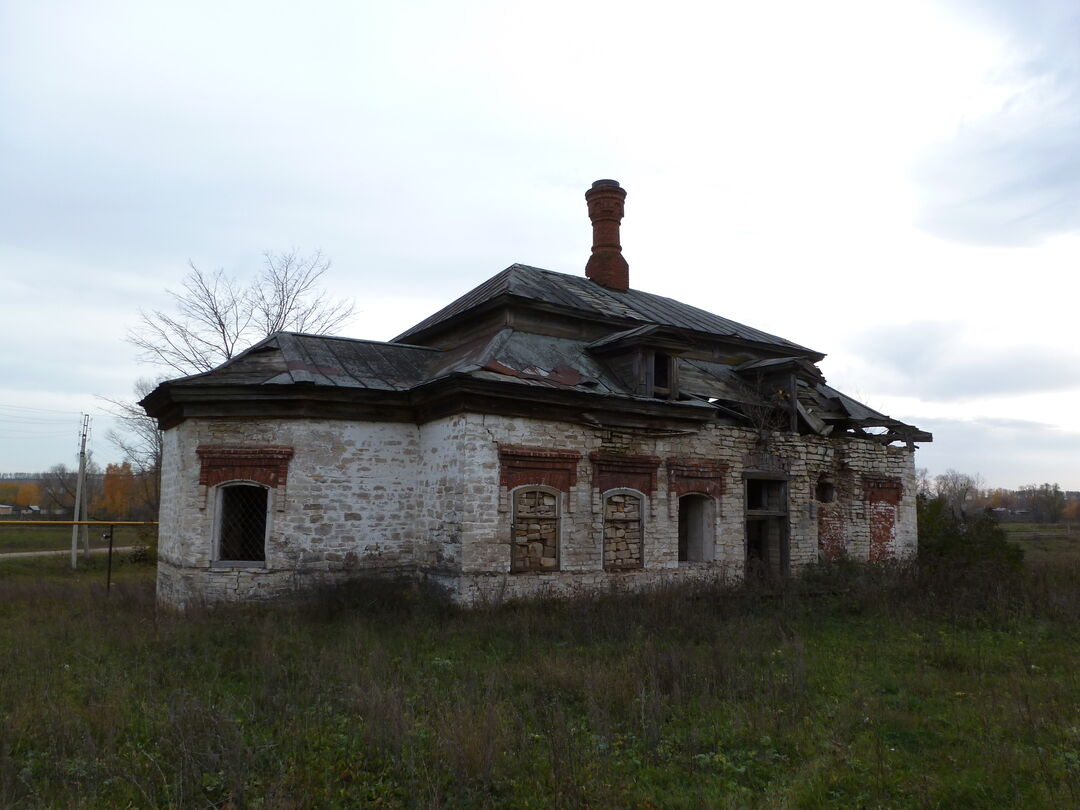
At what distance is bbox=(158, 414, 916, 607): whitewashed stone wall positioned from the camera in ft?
38.2

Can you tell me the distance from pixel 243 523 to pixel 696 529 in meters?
8.24

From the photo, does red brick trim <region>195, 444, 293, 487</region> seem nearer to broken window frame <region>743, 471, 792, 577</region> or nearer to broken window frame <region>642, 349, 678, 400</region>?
broken window frame <region>642, 349, 678, 400</region>

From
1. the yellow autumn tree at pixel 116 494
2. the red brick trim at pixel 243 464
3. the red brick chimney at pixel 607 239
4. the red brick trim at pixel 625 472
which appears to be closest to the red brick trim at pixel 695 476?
the red brick trim at pixel 625 472

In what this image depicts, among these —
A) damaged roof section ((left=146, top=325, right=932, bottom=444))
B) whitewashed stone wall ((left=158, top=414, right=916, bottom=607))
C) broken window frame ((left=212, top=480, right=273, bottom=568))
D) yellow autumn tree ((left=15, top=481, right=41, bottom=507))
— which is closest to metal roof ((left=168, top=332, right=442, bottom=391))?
damaged roof section ((left=146, top=325, right=932, bottom=444))

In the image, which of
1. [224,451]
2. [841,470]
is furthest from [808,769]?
[841,470]

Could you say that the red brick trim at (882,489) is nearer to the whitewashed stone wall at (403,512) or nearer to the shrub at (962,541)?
the shrub at (962,541)

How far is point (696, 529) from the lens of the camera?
14.6m

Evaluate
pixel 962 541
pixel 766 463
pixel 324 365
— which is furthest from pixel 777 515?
pixel 324 365

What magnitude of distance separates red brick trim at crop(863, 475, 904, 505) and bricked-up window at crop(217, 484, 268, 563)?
12.7 meters

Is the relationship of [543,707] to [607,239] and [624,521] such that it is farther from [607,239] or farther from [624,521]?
[607,239]

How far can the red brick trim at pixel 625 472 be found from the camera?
12930 millimetres

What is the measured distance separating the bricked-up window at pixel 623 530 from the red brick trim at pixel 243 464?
213 inches

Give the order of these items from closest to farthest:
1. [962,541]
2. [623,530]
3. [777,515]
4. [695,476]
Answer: [623,530] < [695,476] < [777,515] < [962,541]

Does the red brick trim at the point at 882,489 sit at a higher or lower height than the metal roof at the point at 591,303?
lower
